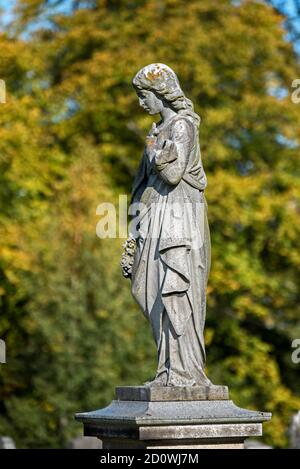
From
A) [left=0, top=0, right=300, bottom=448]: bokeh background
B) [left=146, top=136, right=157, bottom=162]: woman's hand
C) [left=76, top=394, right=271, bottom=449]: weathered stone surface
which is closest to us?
[left=76, top=394, right=271, bottom=449]: weathered stone surface

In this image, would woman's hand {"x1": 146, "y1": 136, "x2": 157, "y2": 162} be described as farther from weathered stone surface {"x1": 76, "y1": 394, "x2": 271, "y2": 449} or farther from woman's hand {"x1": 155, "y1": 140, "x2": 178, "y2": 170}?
weathered stone surface {"x1": 76, "y1": 394, "x2": 271, "y2": 449}

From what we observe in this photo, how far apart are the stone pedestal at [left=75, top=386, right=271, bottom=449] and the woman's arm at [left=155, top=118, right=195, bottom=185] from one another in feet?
5.72

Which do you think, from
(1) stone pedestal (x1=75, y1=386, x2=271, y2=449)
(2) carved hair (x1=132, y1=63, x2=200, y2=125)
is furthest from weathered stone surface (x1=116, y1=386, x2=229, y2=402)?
(2) carved hair (x1=132, y1=63, x2=200, y2=125)

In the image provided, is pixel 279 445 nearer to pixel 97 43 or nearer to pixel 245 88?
pixel 245 88

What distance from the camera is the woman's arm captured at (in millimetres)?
11234

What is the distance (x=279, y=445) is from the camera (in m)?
30.7

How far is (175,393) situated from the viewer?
10.9 meters

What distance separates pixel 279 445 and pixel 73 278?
5984mm

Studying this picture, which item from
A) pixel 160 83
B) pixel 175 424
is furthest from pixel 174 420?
pixel 160 83

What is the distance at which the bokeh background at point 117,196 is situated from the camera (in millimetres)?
29547

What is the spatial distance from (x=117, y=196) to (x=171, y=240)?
2169 cm

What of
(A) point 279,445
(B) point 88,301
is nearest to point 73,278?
(B) point 88,301

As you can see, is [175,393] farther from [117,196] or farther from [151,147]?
[117,196]

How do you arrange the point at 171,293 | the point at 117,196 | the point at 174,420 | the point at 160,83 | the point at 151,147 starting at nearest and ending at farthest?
the point at 174,420 → the point at 171,293 → the point at 151,147 → the point at 160,83 → the point at 117,196
